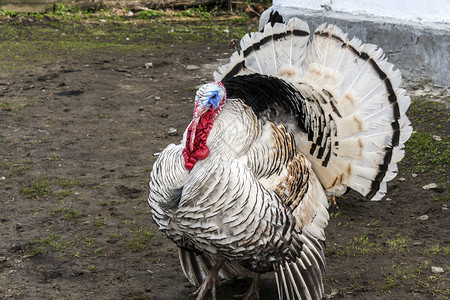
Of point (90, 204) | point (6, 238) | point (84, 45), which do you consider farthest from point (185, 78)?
point (6, 238)

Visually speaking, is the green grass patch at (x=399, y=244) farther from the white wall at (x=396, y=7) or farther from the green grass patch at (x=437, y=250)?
the white wall at (x=396, y=7)

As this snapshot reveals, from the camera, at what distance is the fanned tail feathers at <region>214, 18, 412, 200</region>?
3.82 m

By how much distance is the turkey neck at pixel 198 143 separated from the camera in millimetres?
3146

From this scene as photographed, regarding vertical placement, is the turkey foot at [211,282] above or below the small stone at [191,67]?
below

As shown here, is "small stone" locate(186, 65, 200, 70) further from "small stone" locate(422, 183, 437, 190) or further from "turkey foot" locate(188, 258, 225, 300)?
"turkey foot" locate(188, 258, 225, 300)

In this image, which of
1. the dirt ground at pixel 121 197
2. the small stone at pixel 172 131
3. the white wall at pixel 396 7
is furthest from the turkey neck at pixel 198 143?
the white wall at pixel 396 7

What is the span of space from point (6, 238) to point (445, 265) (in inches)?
121

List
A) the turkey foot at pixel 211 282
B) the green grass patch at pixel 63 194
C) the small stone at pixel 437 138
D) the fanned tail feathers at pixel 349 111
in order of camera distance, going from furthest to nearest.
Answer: the small stone at pixel 437 138 < the green grass patch at pixel 63 194 < the fanned tail feathers at pixel 349 111 < the turkey foot at pixel 211 282

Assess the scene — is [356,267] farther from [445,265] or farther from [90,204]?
[90,204]

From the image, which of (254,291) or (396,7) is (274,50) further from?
(396,7)

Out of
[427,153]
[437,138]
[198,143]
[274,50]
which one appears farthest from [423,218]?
[198,143]

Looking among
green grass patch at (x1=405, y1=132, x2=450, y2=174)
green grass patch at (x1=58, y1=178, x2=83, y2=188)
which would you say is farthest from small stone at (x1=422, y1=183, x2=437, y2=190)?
green grass patch at (x1=58, y1=178, x2=83, y2=188)

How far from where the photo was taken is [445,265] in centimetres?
404

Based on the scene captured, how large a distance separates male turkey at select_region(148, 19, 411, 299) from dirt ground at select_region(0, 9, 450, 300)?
1.68 ft
